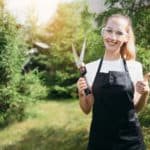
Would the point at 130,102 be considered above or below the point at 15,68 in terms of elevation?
above

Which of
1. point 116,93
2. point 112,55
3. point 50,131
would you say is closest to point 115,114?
point 116,93

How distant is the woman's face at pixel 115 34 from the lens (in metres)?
3.43

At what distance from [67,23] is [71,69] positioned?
2.16 meters

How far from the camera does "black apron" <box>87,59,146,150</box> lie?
3342 millimetres

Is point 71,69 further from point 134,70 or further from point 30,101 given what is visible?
point 134,70

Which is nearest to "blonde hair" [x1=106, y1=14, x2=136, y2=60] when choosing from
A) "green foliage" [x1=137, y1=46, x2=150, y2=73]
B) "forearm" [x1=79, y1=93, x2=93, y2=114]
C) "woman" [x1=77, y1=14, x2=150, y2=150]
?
"woman" [x1=77, y1=14, x2=150, y2=150]

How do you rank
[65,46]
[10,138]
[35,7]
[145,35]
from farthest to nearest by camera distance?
[35,7] < [65,46] < [10,138] < [145,35]

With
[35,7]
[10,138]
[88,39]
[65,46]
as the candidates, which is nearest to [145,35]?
[88,39]

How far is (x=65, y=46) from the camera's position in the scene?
63.8ft

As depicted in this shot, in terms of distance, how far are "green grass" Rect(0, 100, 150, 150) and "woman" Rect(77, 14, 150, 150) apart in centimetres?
591

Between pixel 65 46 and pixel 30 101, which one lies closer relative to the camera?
pixel 30 101

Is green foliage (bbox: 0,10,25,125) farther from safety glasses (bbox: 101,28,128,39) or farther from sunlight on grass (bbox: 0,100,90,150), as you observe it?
safety glasses (bbox: 101,28,128,39)

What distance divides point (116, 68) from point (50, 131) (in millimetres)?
9202

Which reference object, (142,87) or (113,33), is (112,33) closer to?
(113,33)
